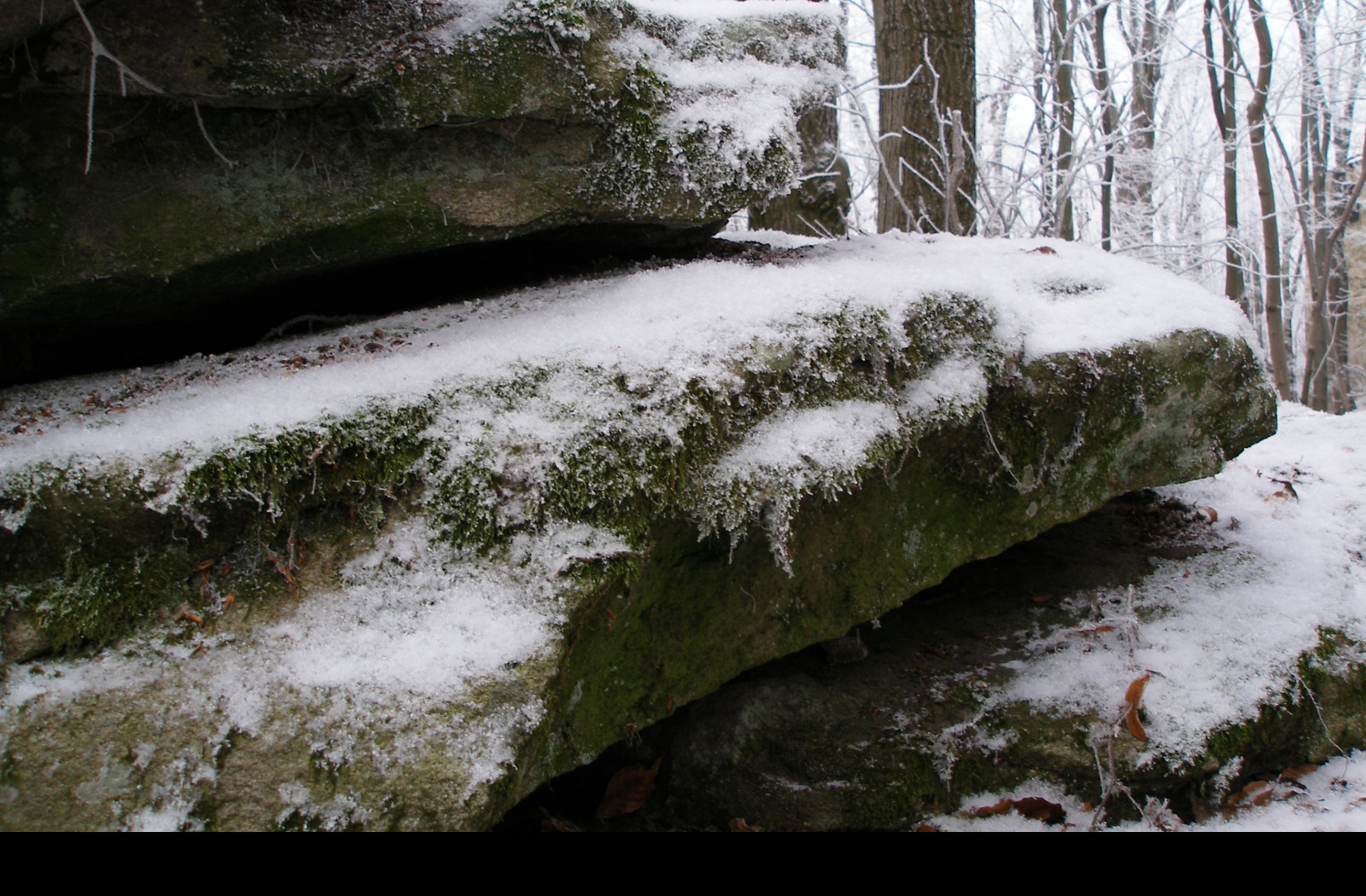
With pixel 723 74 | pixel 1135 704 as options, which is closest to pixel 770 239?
pixel 723 74

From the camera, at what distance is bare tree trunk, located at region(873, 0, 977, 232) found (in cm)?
516

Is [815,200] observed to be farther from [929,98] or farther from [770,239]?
[770,239]

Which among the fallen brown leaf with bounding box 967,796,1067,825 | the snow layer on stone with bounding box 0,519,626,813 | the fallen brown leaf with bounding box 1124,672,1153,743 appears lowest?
the fallen brown leaf with bounding box 967,796,1067,825

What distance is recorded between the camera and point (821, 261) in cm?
315

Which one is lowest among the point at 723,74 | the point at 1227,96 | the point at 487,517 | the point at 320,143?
the point at 487,517

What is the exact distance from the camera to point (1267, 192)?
32.7 feet

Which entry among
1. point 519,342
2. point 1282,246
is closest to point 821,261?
point 519,342

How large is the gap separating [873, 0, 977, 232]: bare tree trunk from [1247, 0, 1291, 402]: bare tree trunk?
5687 millimetres

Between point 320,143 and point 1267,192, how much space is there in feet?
38.7

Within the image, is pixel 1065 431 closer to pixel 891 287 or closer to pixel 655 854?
pixel 891 287

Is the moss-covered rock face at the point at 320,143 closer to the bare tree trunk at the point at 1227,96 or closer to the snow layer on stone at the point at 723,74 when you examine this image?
the snow layer on stone at the point at 723,74

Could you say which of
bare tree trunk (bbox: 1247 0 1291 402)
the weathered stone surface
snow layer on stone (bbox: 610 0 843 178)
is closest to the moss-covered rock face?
snow layer on stone (bbox: 610 0 843 178)

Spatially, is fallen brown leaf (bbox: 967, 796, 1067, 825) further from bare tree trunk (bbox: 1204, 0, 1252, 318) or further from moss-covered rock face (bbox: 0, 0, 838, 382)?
bare tree trunk (bbox: 1204, 0, 1252, 318)

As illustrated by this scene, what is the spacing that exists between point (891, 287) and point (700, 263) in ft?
2.38
